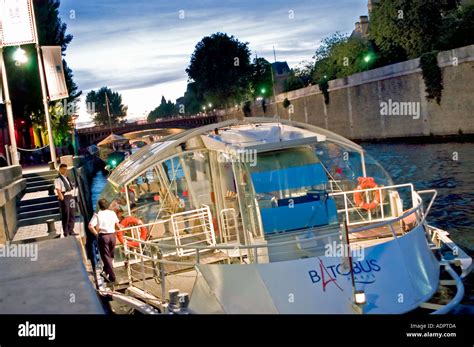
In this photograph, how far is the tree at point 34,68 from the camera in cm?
3087

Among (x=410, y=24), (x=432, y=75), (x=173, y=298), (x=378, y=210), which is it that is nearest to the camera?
(x=173, y=298)

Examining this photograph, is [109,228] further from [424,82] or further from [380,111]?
[380,111]

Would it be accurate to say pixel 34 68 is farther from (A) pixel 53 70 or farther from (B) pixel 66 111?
(A) pixel 53 70

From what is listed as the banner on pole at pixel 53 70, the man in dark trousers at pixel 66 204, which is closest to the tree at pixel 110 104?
the banner on pole at pixel 53 70

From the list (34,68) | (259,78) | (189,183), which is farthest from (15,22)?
(259,78)

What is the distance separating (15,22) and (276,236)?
11.6 metres

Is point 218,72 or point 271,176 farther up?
point 218,72

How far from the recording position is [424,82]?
41.2 metres

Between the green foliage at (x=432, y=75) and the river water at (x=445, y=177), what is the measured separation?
3762 mm

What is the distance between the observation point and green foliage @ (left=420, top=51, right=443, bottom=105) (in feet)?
130

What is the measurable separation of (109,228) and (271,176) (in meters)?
3.57

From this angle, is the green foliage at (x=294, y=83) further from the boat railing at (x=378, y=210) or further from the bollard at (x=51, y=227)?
the boat railing at (x=378, y=210)

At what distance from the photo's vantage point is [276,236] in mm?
9297
